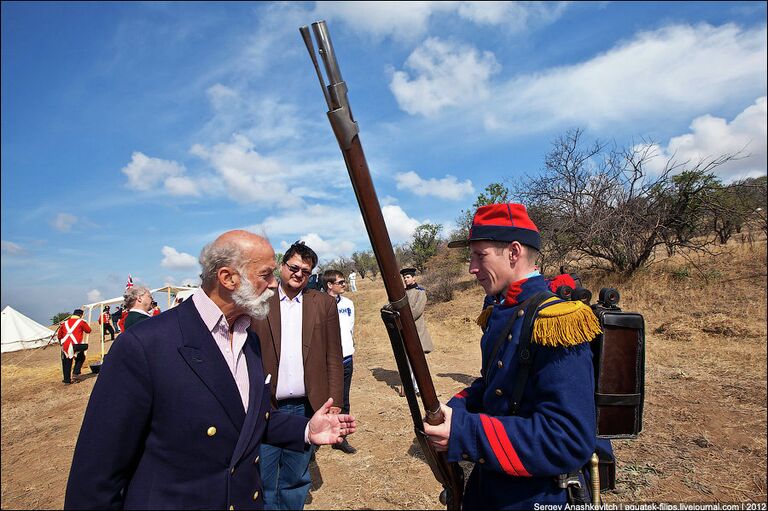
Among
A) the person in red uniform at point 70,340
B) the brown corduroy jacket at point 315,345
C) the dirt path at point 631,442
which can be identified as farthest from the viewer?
the person in red uniform at point 70,340

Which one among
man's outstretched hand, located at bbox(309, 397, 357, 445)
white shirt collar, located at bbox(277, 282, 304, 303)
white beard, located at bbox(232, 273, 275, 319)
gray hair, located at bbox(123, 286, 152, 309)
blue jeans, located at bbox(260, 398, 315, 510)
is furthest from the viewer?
gray hair, located at bbox(123, 286, 152, 309)

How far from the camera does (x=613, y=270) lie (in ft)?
49.2

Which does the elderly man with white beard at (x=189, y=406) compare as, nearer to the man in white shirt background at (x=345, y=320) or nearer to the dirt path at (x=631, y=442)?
the dirt path at (x=631, y=442)

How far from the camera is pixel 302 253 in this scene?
4.05 meters

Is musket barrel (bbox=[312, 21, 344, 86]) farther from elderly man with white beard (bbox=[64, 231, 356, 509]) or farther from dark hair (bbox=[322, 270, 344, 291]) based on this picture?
dark hair (bbox=[322, 270, 344, 291])

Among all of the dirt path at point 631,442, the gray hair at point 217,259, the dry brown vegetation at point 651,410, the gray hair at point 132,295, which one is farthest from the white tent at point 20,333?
the gray hair at point 217,259

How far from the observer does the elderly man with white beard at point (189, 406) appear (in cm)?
159

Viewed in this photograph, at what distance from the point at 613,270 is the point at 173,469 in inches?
645

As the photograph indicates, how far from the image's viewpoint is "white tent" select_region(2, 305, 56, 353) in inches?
635

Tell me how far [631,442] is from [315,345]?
4.62 meters

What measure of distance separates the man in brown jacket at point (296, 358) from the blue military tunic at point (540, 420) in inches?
77.4

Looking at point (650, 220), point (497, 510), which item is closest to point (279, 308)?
point (497, 510)

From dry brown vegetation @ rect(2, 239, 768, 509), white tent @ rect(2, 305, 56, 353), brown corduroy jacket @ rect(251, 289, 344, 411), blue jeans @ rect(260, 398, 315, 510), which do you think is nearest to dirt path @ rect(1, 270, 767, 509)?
dry brown vegetation @ rect(2, 239, 768, 509)

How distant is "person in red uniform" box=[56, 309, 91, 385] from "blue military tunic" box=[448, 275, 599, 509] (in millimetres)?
12689
